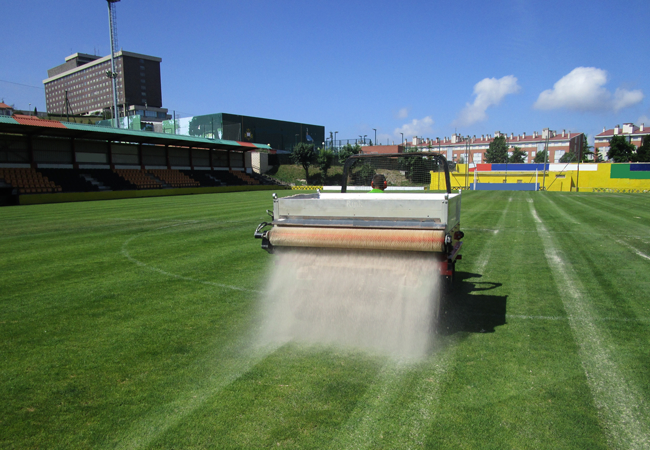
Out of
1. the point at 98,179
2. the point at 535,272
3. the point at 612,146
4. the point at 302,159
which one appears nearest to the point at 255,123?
the point at 302,159

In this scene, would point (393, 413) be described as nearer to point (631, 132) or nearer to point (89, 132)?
point (89, 132)

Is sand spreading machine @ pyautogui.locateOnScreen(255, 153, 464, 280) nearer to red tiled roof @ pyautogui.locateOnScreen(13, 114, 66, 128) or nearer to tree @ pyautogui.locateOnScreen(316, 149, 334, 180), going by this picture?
red tiled roof @ pyautogui.locateOnScreen(13, 114, 66, 128)

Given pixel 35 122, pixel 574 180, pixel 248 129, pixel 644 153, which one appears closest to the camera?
pixel 35 122

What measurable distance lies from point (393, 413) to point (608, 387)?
1.76m

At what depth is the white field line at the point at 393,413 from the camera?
98.3 inches

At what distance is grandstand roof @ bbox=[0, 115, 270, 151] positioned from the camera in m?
28.0

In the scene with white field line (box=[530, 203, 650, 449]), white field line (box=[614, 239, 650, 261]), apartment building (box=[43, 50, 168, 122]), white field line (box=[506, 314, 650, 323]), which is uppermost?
apartment building (box=[43, 50, 168, 122])

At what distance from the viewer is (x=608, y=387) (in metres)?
3.14

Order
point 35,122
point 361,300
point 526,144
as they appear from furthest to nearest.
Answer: point 526,144 → point 35,122 → point 361,300

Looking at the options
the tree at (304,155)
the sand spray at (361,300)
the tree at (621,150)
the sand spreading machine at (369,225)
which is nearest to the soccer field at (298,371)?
the sand spray at (361,300)

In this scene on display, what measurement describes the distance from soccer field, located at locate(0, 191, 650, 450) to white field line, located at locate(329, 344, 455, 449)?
0.01m

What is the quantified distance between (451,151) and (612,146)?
169ft

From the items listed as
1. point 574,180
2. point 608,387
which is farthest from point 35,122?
point 574,180

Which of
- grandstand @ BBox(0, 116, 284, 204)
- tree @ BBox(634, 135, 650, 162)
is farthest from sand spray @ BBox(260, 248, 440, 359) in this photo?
tree @ BBox(634, 135, 650, 162)
